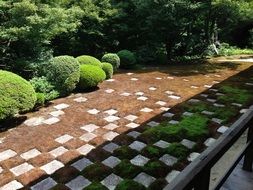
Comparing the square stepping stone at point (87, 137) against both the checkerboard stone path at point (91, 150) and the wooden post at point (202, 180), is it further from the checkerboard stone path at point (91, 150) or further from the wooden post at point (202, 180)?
the wooden post at point (202, 180)

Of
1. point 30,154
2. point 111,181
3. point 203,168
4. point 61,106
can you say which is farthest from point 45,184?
point 61,106

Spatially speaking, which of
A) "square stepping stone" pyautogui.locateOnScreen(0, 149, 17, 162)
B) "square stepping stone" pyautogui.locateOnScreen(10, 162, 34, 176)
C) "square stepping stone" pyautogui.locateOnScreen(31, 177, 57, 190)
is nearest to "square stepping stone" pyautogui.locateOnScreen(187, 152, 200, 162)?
"square stepping stone" pyautogui.locateOnScreen(31, 177, 57, 190)

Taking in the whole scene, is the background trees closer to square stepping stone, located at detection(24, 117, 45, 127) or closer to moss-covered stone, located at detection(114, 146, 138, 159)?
square stepping stone, located at detection(24, 117, 45, 127)

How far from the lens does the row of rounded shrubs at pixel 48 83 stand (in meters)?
6.43

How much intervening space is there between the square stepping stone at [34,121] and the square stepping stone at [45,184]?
2.49 meters

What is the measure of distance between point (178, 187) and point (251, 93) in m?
8.28

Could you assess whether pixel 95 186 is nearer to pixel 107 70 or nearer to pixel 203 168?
pixel 203 168

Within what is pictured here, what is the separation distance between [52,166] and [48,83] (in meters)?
4.26

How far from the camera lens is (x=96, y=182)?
14.5 ft

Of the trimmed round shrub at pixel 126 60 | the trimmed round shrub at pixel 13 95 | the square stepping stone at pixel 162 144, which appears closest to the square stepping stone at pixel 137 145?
the square stepping stone at pixel 162 144

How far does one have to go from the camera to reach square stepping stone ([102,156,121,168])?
16.1 ft

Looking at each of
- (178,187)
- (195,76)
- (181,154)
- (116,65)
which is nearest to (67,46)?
(116,65)

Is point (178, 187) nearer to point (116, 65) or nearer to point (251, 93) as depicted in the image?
point (251, 93)

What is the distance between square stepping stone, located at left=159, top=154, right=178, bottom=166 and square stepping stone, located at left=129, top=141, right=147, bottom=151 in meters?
0.53
